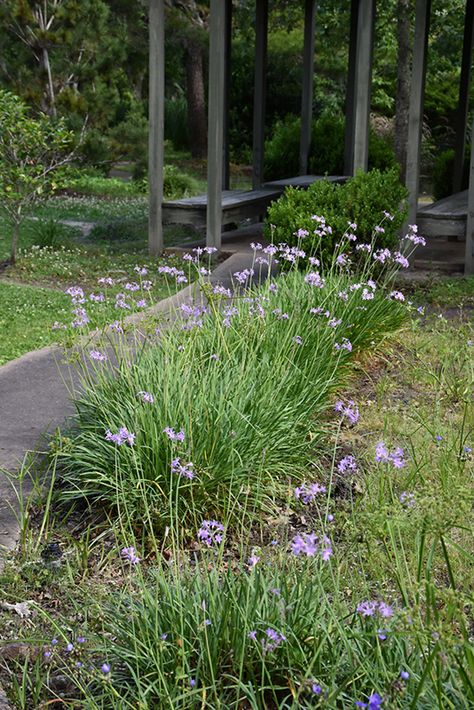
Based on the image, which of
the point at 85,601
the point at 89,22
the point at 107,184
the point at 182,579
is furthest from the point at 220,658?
the point at 107,184

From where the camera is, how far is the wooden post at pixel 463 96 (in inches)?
553

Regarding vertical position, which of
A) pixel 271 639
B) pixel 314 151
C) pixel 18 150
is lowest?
pixel 271 639

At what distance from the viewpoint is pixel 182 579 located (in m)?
3.25

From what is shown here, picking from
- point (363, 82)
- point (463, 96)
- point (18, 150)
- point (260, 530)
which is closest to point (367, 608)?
point (260, 530)

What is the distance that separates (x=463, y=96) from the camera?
14.4m

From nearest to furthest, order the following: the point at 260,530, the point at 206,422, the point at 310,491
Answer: the point at 310,491, the point at 260,530, the point at 206,422

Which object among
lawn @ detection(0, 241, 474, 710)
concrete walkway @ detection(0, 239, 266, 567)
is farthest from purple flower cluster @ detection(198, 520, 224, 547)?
concrete walkway @ detection(0, 239, 266, 567)

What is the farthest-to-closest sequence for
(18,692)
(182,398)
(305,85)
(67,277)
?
(305,85), (67,277), (182,398), (18,692)

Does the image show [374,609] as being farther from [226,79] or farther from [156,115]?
[226,79]

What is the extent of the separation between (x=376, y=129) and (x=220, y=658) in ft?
72.4

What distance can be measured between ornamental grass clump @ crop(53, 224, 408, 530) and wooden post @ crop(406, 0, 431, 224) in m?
5.23

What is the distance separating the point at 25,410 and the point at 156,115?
19.9 feet

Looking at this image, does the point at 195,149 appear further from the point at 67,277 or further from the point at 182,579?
the point at 182,579

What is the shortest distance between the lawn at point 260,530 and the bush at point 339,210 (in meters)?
1.95
